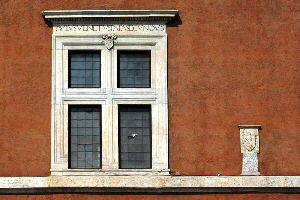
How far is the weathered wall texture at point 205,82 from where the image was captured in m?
15.7

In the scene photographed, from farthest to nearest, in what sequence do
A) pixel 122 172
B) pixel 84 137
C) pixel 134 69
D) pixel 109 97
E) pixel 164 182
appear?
pixel 134 69 → pixel 84 137 → pixel 109 97 → pixel 122 172 → pixel 164 182

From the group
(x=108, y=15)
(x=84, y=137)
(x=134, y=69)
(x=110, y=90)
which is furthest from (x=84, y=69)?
(x=84, y=137)

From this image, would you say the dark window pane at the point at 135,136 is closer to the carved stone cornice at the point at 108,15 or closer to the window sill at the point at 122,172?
the window sill at the point at 122,172

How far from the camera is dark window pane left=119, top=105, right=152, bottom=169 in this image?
51.9 feet

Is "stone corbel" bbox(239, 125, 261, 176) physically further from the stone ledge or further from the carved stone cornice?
the carved stone cornice

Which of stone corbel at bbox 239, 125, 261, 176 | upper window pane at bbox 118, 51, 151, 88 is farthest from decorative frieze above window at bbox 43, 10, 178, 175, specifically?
stone corbel at bbox 239, 125, 261, 176

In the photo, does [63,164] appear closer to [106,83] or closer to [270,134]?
[106,83]

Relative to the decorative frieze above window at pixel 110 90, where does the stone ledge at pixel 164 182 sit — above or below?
below

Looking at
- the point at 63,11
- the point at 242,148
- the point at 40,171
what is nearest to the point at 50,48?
the point at 63,11

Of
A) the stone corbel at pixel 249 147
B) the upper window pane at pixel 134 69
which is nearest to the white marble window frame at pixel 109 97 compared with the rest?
the upper window pane at pixel 134 69

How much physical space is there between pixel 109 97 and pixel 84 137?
1244 millimetres

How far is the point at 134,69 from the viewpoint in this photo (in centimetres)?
1608

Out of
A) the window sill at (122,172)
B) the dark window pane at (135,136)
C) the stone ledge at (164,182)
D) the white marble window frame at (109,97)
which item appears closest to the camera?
the stone ledge at (164,182)

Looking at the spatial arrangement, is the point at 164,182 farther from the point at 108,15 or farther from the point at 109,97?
the point at 108,15
